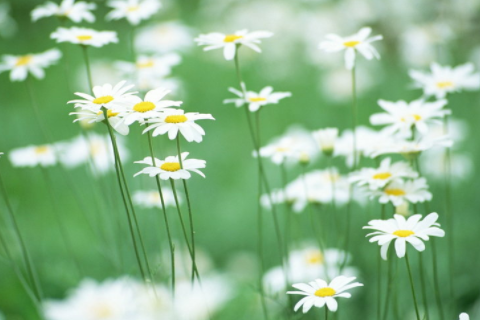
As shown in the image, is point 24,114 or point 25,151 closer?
point 25,151

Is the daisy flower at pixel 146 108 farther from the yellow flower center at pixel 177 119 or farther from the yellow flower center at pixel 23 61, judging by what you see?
the yellow flower center at pixel 23 61

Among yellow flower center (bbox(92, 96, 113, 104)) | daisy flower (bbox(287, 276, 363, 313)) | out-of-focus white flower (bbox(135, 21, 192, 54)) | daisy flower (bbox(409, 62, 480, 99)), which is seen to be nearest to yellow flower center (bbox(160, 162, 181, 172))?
yellow flower center (bbox(92, 96, 113, 104))

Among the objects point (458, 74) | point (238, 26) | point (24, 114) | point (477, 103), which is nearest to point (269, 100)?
point (458, 74)

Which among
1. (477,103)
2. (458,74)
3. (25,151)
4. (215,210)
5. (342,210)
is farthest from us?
(477,103)

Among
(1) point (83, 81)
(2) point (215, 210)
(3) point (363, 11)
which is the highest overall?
(3) point (363, 11)

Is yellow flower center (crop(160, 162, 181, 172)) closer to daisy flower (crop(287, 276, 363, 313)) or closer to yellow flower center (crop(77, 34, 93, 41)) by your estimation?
daisy flower (crop(287, 276, 363, 313))

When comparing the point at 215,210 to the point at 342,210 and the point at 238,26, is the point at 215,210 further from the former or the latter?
the point at 238,26

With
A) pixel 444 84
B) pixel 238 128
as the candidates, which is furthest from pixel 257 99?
pixel 238 128

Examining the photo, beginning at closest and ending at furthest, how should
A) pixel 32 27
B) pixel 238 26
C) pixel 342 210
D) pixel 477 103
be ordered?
pixel 342 210
pixel 477 103
pixel 238 26
pixel 32 27

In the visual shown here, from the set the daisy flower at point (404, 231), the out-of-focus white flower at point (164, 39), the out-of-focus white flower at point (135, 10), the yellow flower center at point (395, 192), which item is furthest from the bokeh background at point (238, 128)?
the daisy flower at point (404, 231)
